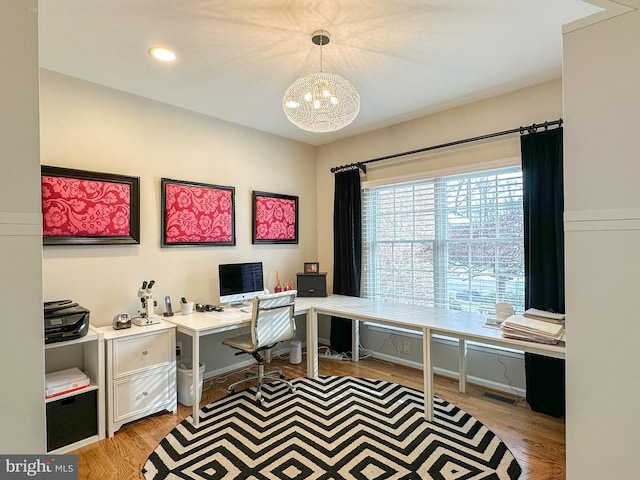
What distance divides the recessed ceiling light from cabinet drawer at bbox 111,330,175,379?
75.7 inches

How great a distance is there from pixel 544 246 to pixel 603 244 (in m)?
Result: 1.67

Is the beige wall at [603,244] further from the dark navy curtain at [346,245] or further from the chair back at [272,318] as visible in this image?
the dark navy curtain at [346,245]

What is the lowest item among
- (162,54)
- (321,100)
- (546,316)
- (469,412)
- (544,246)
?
(469,412)

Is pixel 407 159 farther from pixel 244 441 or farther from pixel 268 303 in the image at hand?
pixel 244 441

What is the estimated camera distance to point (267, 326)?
2783 millimetres

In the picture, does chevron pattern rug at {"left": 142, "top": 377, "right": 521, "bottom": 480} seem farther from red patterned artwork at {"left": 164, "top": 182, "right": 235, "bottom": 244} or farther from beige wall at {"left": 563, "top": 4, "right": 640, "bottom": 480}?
red patterned artwork at {"left": 164, "top": 182, "right": 235, "bottom": 244}

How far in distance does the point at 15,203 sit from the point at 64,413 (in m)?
1.87

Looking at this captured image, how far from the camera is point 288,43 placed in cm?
211

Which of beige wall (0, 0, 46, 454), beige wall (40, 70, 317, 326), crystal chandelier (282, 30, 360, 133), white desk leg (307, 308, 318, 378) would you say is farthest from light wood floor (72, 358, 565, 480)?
crystal chandelier (282, 30, 360, 133)

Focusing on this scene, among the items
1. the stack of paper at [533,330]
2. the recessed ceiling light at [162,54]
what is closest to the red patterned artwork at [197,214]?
the recessed ceiling light at [162,54]

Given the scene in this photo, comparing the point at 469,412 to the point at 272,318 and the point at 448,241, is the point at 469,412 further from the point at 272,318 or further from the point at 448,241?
the point at 272,318

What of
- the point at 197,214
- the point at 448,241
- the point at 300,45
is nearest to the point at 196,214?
the point at 197,214

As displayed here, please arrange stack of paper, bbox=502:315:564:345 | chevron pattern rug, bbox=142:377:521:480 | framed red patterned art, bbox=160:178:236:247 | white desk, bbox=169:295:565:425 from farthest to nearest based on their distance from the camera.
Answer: framed red patterned art, bbox=160:178:236:247
white desk, bbox=169:295:565:425
stack of paper, bbox=502:315:564:345
chevron pattern rug, bbox=142:377:521:480

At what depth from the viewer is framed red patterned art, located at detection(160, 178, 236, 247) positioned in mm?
3006
